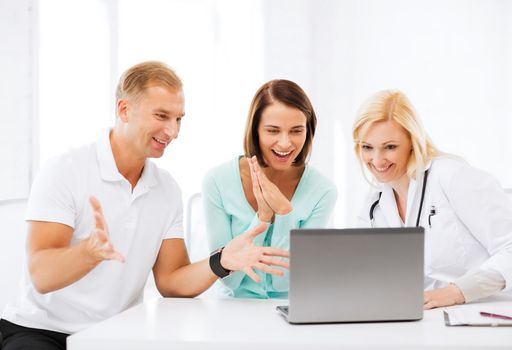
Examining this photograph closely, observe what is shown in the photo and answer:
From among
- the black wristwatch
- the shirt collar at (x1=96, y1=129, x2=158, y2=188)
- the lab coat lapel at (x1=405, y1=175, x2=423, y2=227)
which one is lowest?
the black wristwatch

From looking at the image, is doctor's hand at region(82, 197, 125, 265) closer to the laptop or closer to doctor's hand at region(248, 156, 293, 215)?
the laptop

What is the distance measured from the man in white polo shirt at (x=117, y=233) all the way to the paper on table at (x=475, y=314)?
1.46 ft

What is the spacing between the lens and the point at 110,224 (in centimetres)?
206

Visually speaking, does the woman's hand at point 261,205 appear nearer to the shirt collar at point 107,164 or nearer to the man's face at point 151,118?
the man's face at point 151,118

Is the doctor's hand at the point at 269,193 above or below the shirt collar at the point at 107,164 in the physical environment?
below

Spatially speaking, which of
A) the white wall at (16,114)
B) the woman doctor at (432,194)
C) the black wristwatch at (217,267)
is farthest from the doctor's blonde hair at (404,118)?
the white wall at (16,114)

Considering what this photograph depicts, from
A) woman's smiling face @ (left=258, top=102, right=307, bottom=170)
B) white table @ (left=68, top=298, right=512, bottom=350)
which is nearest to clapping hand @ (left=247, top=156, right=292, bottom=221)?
woman's smiling face @ (left=258, top=102, right=307, bottom=170)

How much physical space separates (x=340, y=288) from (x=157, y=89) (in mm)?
899

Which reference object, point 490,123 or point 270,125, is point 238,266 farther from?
point 490,123

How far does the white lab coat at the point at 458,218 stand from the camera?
2.02m

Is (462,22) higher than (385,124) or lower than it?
higher

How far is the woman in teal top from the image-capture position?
7.82 ft

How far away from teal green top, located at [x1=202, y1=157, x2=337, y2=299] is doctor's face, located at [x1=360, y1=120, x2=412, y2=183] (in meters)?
0.29

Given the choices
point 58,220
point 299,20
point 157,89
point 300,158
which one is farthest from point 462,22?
point 58,220
